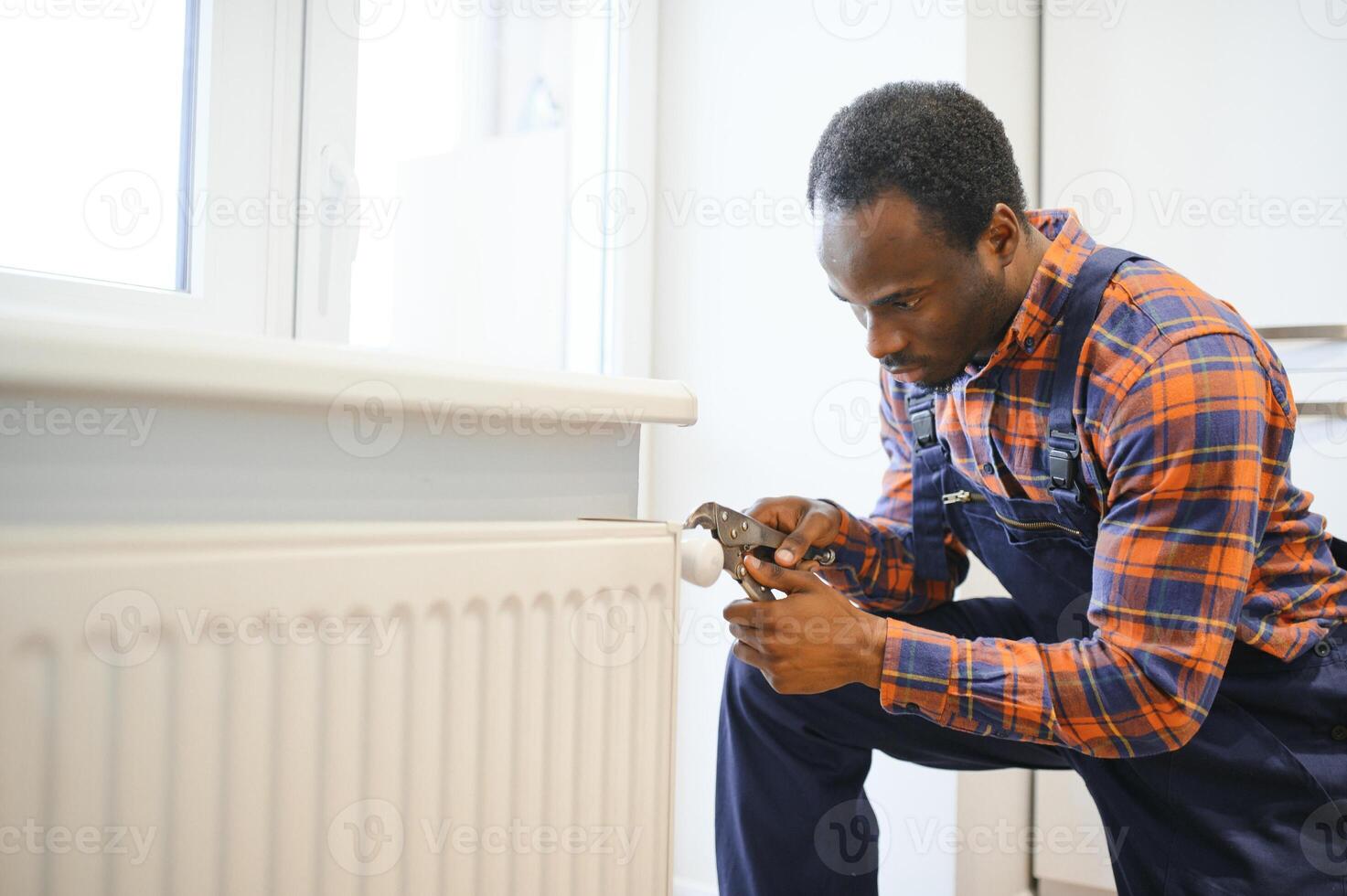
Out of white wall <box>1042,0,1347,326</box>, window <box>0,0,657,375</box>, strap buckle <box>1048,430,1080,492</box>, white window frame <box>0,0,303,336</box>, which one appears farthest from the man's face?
white wall <box>1042,0,1347,326</box>

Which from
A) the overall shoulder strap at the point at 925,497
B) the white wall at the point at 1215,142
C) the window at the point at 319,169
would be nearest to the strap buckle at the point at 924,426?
the overall shoulder strap at the point at 925,497

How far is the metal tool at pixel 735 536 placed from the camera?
32.7 inches

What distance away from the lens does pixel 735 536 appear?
851mm

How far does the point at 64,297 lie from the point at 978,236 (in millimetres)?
750

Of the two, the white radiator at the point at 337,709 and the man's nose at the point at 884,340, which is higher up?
the man's nose at the point at 884,340

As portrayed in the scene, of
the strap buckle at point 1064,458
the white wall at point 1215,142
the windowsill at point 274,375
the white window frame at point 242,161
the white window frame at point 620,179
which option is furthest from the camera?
the white window frame at point 620,179

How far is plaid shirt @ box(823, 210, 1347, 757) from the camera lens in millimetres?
754

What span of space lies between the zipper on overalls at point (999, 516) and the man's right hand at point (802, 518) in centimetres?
11

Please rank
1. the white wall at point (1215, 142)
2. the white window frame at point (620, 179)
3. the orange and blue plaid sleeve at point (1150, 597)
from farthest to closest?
the white window frame at point (620, 179) → the white wall at point (1215, 142) → the orange and blue plaid sleeve at point (1150, 597)

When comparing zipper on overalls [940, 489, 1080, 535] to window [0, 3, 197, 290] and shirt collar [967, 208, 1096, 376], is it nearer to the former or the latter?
shirt collar [967, 208, 1096, 376]

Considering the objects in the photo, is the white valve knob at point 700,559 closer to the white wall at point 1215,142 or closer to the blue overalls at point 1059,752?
the blue overalls at point 1059,752

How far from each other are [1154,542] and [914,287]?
0.26 m

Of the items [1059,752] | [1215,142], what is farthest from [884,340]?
[1215,142]

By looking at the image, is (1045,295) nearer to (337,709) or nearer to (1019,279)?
(1019,279)
